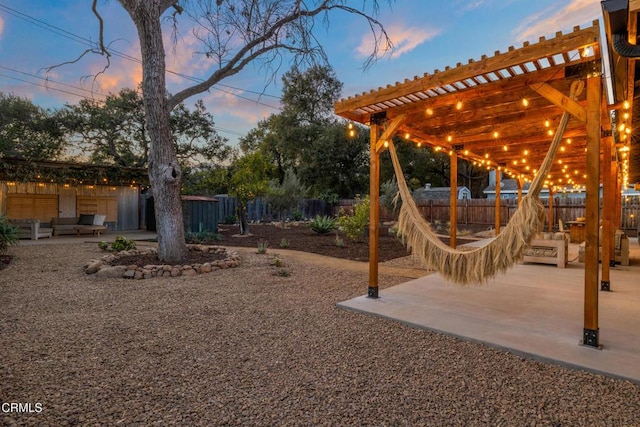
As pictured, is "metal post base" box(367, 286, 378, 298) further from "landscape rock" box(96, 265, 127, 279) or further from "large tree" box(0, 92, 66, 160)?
"large tree" box(0, 92, 66, 160)

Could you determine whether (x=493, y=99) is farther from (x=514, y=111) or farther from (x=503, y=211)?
(x=503, y=211)

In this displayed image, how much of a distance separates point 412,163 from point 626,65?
1976cm

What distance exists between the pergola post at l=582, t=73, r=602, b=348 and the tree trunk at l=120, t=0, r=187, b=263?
508 cm

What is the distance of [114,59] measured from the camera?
23.8ft

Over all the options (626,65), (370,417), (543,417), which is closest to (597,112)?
(626,65)

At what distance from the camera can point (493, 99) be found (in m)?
3.30

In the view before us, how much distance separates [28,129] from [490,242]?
725 inches

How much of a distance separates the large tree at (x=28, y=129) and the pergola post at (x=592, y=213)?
694 inches

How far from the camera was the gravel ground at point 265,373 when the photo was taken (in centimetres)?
154

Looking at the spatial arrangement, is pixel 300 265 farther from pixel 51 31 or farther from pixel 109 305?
pixel 51 31

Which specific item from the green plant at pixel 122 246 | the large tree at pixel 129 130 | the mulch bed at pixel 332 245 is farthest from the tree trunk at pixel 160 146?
the large tree at pixel 129 130

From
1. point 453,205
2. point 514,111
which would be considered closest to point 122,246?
point 453,205

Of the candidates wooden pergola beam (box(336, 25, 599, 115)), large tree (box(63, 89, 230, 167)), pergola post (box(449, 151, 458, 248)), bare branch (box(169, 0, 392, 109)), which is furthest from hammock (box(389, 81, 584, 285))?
large tree (box(63, 89, 230, 167))

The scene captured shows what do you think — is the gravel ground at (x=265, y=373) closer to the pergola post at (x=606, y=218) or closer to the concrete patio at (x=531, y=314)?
the concrete patio at (x=531, y=314)
